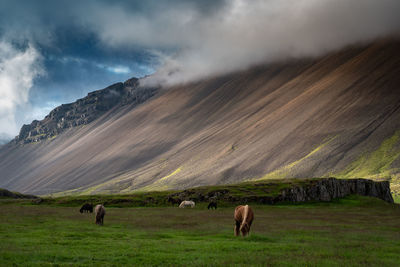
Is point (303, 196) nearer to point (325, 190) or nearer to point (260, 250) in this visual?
point (325, 190)

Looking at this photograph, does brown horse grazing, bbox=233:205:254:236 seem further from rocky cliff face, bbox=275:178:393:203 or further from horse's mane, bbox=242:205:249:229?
rocky cliff face, bbox=275:178:393:203

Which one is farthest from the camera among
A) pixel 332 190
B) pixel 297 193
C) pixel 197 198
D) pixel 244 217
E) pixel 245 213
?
pixel 332 190

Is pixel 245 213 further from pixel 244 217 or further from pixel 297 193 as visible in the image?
pixel 297 193

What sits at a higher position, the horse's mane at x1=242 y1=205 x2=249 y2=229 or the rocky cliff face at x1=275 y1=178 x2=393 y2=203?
the rocky cliff face at x1=275 y1=178 x2=393 y2=203

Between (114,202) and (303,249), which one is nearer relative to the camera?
(303,249)

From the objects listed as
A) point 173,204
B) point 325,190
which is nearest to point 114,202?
point 173,204

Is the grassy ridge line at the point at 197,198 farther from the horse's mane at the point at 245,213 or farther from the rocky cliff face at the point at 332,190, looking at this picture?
the horse's mane at the point at 245,213

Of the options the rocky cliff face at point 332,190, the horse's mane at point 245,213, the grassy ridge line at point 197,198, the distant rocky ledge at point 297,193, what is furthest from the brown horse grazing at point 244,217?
the rocky cliff face at point 332,190

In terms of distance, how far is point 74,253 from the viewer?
70.8 feet

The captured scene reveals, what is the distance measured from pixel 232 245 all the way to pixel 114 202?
77046mm

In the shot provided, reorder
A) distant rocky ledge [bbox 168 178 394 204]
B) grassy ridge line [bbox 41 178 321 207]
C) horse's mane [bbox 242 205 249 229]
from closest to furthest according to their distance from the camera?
horse's mane [bbox 242 205 249 229] → distant rocky ledge [bbox 168 178 394 204] → grassy ridge line [bbox 41 178 321 207]

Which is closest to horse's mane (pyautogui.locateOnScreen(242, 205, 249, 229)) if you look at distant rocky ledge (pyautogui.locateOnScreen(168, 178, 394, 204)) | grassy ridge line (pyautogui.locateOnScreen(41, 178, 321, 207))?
grassy ridge line (pyautogui.locateOnScreen(41, 178, 321, 207))

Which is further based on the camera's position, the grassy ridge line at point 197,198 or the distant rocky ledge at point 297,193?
the grassy ridge line at point 197,198

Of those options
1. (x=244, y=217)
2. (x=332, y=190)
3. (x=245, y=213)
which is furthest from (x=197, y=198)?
(x=245, y=213)
